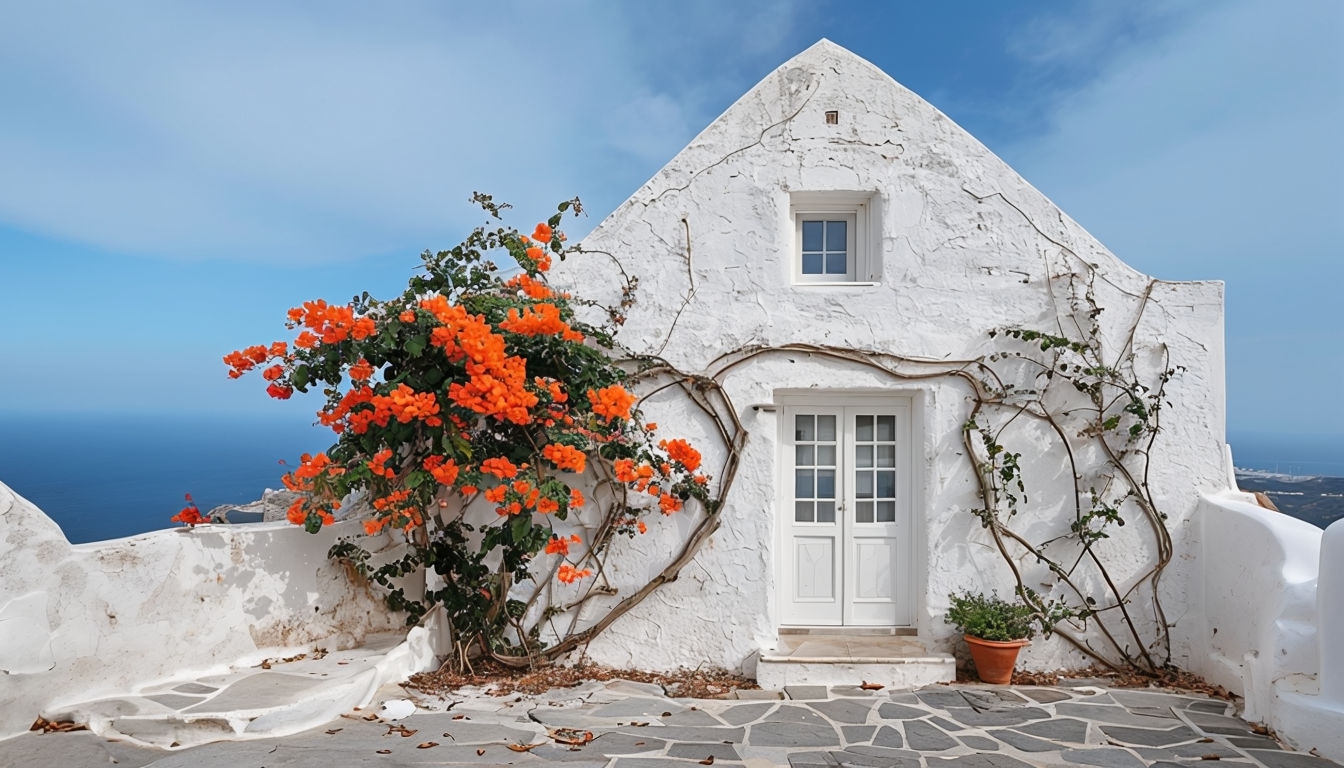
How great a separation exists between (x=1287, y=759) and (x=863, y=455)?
303 centimetres

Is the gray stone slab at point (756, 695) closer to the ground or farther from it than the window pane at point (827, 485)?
closer to the ground

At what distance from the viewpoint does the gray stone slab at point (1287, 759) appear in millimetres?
4230

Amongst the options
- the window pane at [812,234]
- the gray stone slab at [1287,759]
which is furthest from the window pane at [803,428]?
the gray stone slab at [1287,759]

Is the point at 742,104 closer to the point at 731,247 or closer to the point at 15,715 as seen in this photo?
the point at 731,247

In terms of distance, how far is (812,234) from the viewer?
638cm

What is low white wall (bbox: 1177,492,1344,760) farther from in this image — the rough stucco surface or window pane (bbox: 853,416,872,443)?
window pane (bbox: 853,416,872,443)

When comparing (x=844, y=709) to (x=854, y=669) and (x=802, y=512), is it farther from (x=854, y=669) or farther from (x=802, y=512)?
(x=802, y=512)

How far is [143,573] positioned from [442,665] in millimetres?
2028

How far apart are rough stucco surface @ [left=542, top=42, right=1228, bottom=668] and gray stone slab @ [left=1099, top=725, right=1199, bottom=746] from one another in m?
1.17

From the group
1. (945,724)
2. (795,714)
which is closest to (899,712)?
(945,724)

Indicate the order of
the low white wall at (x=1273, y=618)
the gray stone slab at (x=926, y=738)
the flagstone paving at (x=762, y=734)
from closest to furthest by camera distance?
the flagstone paving at (x=762, y=734) → the low white wall at (x=1273, y=618) → the gray stone slab at (x=926, y=738)

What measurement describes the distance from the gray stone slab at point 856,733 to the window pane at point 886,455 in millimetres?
2078

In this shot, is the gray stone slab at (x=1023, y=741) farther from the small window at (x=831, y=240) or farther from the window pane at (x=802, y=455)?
the small window at (x=831, y=240)

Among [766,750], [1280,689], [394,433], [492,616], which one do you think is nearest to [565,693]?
[492,616]
